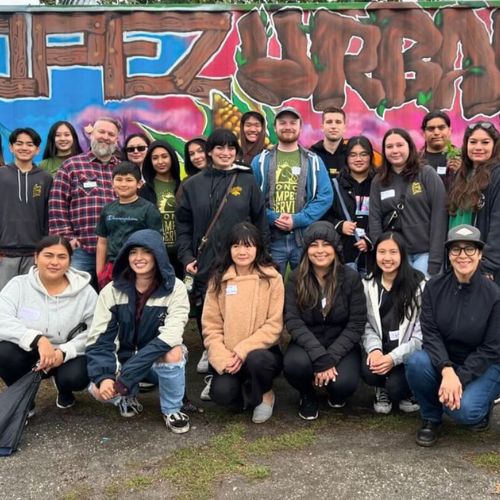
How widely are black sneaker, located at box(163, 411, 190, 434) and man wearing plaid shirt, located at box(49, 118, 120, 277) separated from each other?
5.23ft

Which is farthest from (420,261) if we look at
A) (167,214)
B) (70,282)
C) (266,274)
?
(70,282)

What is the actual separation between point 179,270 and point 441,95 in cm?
362

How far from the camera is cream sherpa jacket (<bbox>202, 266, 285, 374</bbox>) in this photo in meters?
3.93

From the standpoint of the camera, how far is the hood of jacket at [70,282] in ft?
13.0

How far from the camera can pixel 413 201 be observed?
4320 millimetres

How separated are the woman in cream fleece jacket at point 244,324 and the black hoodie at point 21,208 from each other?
5.89ft

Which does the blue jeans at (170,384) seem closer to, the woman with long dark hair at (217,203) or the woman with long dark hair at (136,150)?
the woman with long dark hair at (217,203)

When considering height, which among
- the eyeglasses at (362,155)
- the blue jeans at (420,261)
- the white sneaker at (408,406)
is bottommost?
the white sneaker at (408,406)

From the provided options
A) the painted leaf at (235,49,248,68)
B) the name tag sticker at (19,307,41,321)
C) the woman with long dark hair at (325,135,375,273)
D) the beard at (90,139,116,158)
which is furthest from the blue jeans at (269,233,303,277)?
the painted leaf at (235,49,248,68)

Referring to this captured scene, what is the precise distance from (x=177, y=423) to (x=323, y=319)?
1.22 meters

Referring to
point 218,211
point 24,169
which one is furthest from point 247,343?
point 24,169

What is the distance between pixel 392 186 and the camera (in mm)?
4398

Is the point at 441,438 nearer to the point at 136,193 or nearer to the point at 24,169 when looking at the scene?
the point at 136,193

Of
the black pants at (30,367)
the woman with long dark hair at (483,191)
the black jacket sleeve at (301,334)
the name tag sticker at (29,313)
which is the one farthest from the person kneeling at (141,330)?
the woman with long dark hair at (483,191)
